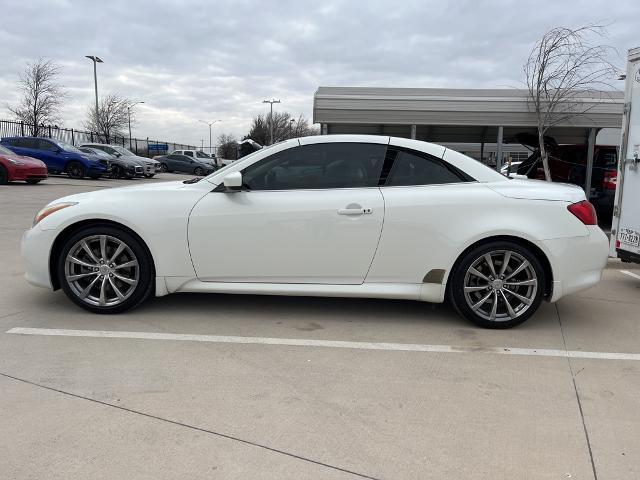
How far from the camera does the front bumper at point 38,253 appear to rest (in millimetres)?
4426

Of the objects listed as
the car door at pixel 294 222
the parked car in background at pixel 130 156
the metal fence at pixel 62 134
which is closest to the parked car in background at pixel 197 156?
the metal fence at pixel 62 134

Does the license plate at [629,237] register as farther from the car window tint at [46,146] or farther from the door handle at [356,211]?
the car window tint at [46,146]

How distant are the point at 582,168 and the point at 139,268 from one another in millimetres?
10449

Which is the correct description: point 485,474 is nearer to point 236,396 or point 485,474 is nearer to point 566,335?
point 236,396

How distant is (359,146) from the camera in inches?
177

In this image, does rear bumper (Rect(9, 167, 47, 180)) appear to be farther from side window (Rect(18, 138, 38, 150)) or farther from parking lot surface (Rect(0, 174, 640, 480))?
parking lot surface (Rect(0, 174, 640, 480))

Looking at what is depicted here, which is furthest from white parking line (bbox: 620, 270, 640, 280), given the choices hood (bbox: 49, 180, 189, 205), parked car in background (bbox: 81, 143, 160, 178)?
parked car in background (bbox: 81, 143, 160, 178)

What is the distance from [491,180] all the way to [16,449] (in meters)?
3.72

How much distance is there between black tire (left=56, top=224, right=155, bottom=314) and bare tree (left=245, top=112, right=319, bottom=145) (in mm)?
68822

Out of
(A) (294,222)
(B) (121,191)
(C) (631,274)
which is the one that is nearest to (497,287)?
(A) (294,222)

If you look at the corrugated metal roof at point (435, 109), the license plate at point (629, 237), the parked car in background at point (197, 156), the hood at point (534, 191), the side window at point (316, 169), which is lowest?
the license plate at point (629, 237)

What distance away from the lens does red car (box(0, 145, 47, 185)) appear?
16312 millimetres

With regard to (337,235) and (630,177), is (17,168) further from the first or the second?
(630,177)

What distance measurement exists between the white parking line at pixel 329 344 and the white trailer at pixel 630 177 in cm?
215
